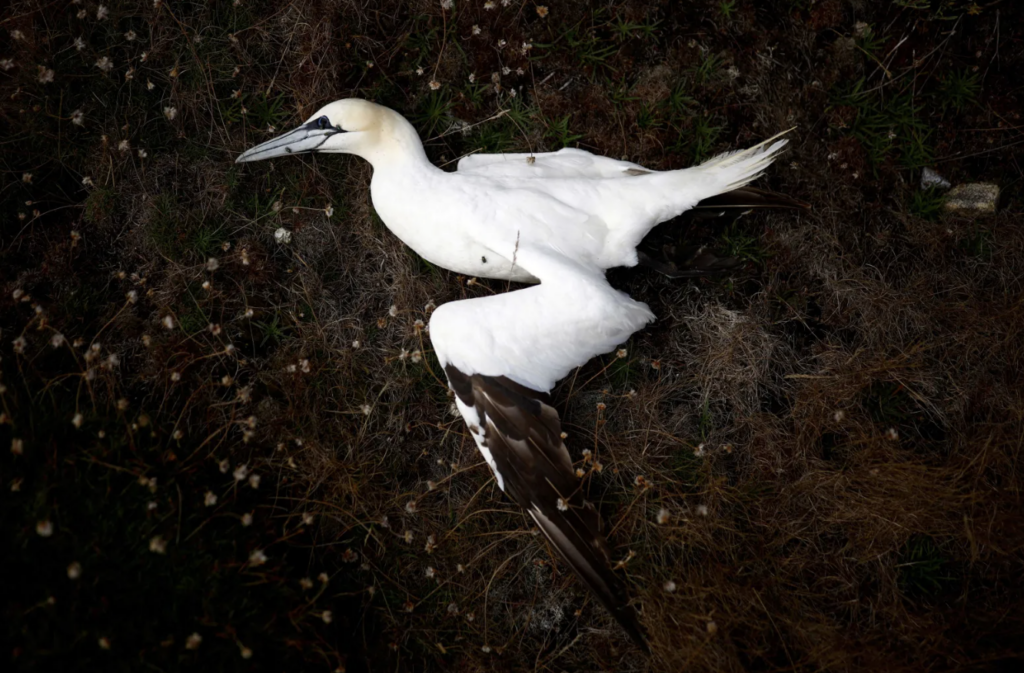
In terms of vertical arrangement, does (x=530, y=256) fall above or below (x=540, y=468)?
above

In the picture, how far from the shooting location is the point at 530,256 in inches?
91.8

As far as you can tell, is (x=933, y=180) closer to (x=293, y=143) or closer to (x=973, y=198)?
(x=973, y=198)

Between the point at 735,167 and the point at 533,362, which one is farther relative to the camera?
the point at 735,167

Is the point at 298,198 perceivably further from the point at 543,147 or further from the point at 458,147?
the point at 543,147

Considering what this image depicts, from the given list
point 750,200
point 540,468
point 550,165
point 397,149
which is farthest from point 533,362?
point 750,200

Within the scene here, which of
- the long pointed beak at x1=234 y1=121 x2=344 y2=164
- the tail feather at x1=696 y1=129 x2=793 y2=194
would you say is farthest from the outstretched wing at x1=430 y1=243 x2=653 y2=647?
the long pointed beak at x1=234 y1=121 x2=344 y2=164

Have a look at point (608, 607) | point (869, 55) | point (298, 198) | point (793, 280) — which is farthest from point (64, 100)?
point (869, 55)

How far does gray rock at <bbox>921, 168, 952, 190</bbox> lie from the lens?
3006mm

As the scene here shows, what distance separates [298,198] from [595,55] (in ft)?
5.48

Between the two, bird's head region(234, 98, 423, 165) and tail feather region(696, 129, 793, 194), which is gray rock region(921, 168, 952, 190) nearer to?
tail feather region(696, 129, 793, 194)

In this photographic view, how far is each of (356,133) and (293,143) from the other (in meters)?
0.33

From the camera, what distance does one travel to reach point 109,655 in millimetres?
2121

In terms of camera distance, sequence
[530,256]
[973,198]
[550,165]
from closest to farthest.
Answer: [530,256], [550,165], [973,198]

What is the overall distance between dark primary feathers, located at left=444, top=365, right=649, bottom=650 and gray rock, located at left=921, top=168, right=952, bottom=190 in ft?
7.68
